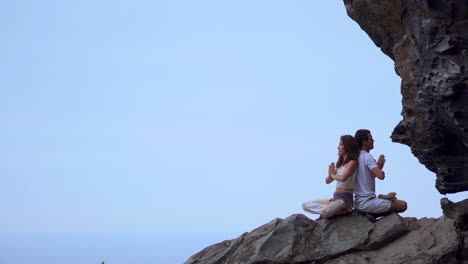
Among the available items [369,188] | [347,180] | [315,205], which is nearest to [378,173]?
[369,188]

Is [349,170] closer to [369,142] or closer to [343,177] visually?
[343,177]

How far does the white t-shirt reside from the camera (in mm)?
18297

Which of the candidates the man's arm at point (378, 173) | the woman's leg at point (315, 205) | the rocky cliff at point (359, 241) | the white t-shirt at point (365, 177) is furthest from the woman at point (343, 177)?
the man's arm at point (378, 173)

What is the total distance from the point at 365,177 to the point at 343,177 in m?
0.62

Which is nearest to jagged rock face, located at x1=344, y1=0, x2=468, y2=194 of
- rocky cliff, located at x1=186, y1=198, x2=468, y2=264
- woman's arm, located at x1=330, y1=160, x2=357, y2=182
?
rocky cliff, located at x1=186, y1=198, x2=468, y2=264

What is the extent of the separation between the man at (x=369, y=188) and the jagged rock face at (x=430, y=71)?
1.84 metres

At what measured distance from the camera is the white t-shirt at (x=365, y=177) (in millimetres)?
18297

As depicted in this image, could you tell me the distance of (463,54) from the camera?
55.4 ft

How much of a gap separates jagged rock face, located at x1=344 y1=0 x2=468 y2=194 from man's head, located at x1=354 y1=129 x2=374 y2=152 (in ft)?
5.91

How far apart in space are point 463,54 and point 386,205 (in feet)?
15.4

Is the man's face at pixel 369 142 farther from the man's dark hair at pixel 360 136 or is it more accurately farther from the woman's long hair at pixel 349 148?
the woman's long hair at pixel 349 148

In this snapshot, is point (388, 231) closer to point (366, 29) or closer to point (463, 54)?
point (463, 54)

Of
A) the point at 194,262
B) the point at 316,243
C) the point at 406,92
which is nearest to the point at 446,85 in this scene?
the point at 406,92

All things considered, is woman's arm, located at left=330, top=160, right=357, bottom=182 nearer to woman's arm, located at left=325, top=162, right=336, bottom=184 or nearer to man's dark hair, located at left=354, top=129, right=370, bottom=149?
woman's arm, located at left=325, top=162, right=336, bottom=184
